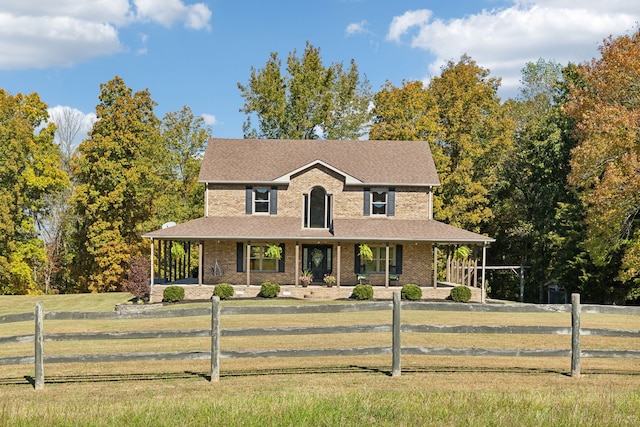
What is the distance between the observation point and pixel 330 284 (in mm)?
35469

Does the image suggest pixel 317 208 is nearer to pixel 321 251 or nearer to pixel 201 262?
pixel 321 251

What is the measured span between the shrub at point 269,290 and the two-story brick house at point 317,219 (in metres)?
1.56

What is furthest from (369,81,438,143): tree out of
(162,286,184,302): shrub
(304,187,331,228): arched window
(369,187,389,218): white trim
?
(162,286,184,302): shrub

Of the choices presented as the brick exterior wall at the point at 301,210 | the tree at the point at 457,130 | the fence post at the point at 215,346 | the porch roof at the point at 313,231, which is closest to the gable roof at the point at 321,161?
the brick exterior wall at the point at 301,210

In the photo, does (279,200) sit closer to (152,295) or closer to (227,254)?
(227,254)

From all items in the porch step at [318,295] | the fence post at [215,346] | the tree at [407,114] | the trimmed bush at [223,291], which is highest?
the tree at [407,114]

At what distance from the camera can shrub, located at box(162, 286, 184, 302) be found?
108ft

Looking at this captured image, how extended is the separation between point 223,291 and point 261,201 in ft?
21.8

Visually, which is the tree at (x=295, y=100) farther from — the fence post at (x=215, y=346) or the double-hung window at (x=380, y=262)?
the fence post at (x=215, y=346)

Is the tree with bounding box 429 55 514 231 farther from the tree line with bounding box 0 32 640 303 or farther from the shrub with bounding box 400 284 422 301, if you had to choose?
the shrub with bounding box 400 284 422 301

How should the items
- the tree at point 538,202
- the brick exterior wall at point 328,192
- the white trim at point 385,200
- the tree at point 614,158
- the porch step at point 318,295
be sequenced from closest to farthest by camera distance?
the tree at point 614,158 → the porch step at point 318,295 → the brick exterior wall at point 328,192 → the white trim at point 385,200 → the tree at point 538,202

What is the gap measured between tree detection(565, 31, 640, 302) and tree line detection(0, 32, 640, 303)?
0.31m

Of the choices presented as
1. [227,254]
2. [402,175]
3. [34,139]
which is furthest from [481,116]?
[34,139]

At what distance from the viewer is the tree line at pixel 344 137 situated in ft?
135
